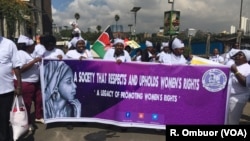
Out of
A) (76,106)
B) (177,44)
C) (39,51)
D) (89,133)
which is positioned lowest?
(89,133)

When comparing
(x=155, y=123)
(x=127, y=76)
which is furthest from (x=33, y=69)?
(x=155, y=123)

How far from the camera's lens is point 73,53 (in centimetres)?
650

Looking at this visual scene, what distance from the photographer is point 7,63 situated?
453 centimetres

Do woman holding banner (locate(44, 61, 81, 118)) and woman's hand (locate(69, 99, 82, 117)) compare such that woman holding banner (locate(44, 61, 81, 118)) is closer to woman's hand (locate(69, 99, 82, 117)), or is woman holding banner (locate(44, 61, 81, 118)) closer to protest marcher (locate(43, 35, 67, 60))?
woman's hand (locate(69, 99, 82, 117))

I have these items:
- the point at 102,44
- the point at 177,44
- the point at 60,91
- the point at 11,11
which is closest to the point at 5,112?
the point at 60,91

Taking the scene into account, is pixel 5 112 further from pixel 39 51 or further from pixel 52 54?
pixel 39 51

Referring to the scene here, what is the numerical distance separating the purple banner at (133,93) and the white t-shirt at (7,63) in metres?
1.49

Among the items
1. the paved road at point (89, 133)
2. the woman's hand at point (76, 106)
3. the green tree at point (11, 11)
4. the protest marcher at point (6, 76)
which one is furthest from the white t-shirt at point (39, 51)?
the green tree at point (11, 11)

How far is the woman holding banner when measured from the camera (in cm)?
608

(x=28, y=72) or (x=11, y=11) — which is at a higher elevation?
(x=11, y=11)

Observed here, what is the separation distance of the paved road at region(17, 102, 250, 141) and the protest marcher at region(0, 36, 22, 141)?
1.03 meters

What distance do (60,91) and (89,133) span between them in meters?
0.92

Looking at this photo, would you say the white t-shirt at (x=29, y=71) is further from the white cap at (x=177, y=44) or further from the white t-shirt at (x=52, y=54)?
the white cap at (x=177, y=44)

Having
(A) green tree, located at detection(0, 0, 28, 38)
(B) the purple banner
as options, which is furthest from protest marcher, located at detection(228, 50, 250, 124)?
(A) green tree, located at detection(0, 0, 28, 38)
